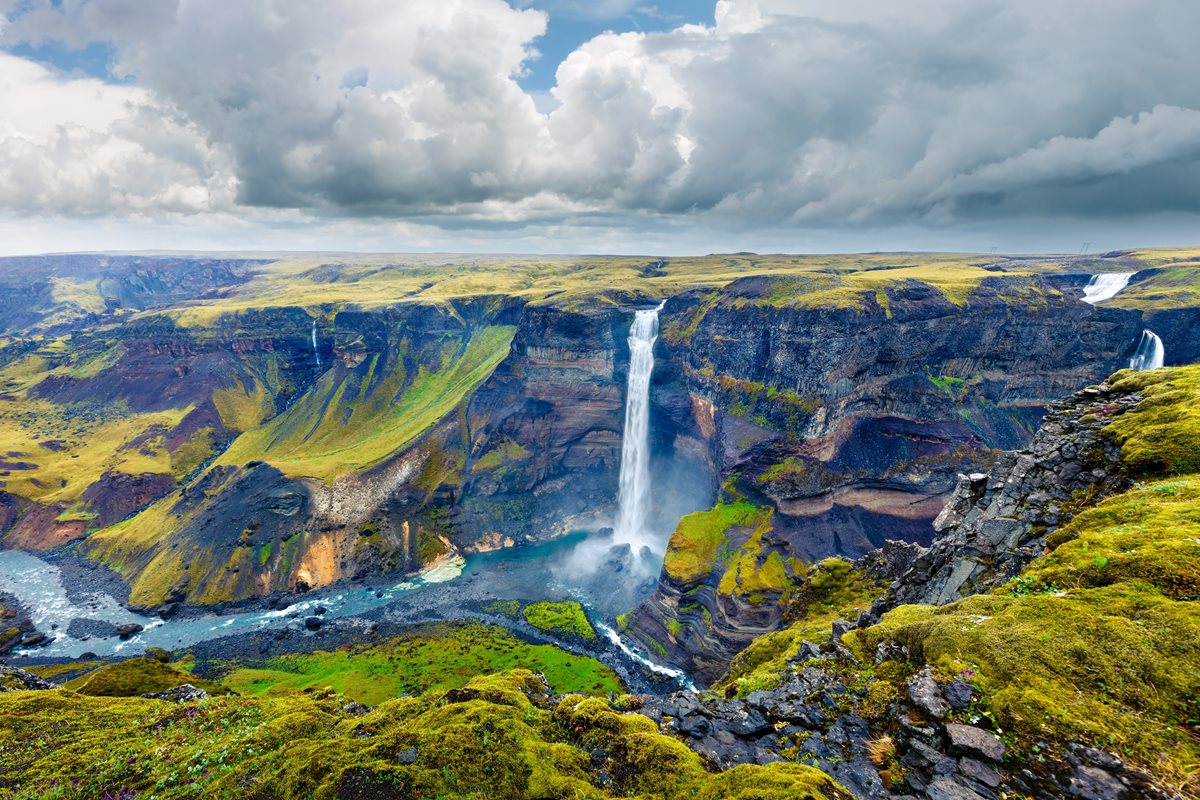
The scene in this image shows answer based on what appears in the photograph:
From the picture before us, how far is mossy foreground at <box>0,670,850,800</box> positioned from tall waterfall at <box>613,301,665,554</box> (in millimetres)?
71706

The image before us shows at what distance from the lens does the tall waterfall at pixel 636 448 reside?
89.8 metres

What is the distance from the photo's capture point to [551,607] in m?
69.6

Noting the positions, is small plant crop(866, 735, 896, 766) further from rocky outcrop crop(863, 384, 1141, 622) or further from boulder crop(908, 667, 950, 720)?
rocky outcrop crop(863, 384, 1141, 622)

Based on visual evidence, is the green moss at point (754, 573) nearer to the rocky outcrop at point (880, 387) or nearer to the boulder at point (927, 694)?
the rocky outcrop at point (880, 387)

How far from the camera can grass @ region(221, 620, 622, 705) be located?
2025 inches

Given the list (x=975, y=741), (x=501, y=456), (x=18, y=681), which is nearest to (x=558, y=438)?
(x=501, y=456)

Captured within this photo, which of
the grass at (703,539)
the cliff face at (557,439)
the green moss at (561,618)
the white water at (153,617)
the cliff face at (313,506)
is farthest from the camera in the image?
the cliff face at (557,439)

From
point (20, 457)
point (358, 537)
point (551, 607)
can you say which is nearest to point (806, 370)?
point (551, 607)

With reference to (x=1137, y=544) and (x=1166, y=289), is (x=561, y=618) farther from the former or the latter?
(x=1166, y=289)

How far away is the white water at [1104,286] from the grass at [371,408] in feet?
446

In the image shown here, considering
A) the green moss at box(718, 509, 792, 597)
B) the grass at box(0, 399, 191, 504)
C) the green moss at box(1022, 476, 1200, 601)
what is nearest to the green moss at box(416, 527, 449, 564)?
the green moss at box(718, 509, 792, 597)

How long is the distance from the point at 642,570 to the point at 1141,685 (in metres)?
71.3

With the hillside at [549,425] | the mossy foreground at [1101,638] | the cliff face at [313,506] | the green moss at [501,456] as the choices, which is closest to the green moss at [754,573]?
the hillside at [549,425]

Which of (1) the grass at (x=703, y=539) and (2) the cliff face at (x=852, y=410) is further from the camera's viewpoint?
(1) the grass at (x=703, y=539)
